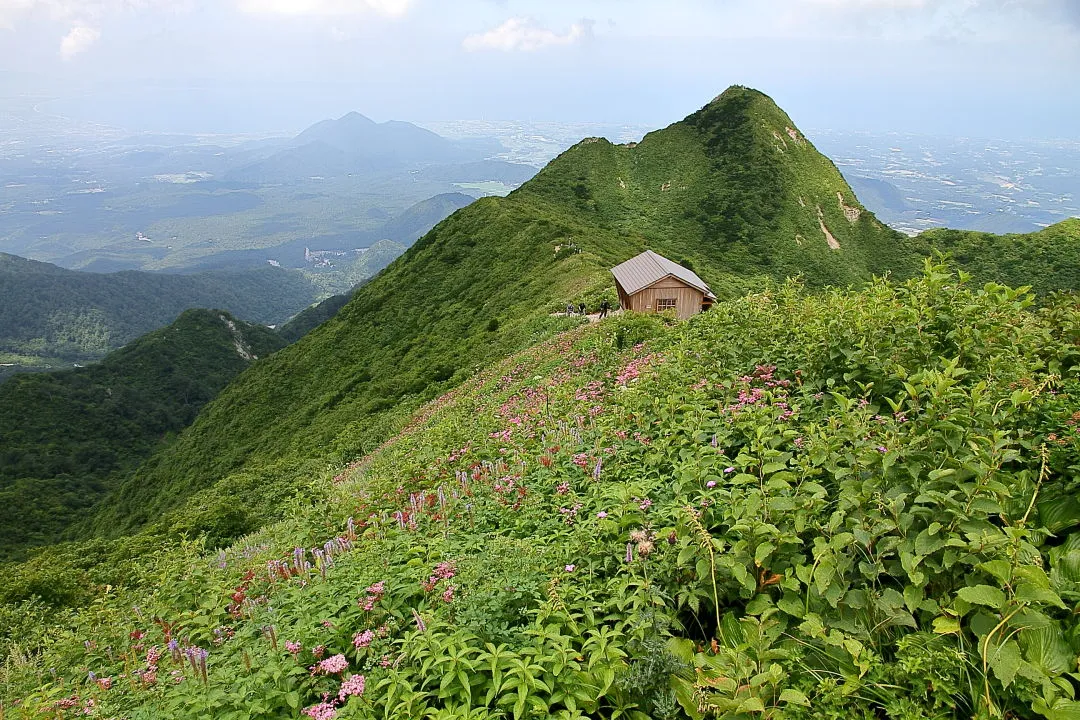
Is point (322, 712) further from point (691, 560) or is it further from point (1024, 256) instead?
point (1024, 256)

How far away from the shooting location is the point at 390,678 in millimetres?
3369

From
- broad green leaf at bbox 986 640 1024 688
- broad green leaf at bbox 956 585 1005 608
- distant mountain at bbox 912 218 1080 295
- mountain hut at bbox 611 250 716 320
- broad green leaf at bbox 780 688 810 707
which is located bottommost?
distant mountain at bbox 912 218 1080 295

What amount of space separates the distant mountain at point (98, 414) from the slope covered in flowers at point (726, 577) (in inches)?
1924

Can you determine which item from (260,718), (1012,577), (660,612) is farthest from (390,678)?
(1012,577)

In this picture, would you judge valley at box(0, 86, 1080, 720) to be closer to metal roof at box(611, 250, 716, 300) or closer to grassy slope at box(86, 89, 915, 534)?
metal roof at box(611, 250, 716, 300)

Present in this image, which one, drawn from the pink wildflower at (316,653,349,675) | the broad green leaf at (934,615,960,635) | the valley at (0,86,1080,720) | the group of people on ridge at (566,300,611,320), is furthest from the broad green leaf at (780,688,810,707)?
the group of people on ridge at (566,300,611,320)

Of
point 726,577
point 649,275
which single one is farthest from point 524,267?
point 726,577

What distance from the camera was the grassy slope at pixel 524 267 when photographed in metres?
32.8

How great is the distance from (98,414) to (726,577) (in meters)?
95.9

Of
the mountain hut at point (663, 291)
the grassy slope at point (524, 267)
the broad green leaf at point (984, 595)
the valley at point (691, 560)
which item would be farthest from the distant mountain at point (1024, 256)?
the broad green leaf at point (984, 595)

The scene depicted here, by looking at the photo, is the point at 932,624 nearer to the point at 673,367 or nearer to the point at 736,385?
the point at 736,385

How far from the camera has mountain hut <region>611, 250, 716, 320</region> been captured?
2348 cm

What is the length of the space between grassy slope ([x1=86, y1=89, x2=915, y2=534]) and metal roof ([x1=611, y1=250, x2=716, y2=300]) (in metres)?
3.31

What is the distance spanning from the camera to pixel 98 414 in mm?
75562
